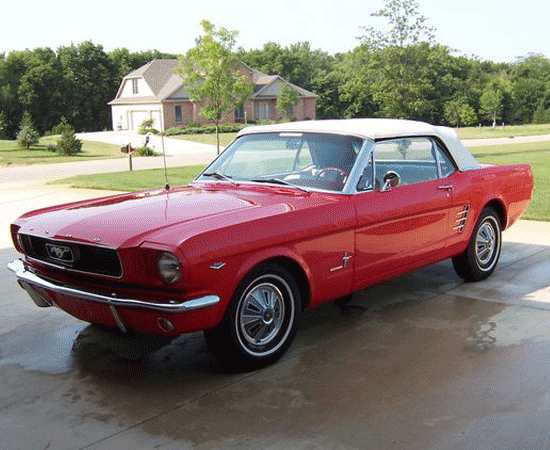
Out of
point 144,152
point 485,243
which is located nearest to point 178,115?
point 144,152

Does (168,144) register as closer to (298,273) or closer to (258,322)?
(298,273)

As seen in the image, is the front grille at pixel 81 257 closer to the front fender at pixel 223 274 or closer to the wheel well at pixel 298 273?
the front fender at pixel 223 274

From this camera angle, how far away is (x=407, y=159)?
6.04 metres

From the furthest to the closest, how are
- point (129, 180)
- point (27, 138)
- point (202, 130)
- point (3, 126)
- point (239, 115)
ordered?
point (239, 115)
point (3, 126)
point (202, 130)
point (27, 138)
point (129, 180)

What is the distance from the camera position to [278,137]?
5805 mm

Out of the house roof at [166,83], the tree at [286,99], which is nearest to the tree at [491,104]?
the house roof at [166,83]

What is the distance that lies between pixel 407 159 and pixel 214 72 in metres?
19.5

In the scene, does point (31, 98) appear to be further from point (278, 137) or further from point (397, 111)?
point (278, 137)

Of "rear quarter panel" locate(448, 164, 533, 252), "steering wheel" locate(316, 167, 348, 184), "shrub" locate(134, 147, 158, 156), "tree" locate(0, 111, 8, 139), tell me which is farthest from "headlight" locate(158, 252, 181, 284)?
"tree" locate(0, 111, 8, 139)

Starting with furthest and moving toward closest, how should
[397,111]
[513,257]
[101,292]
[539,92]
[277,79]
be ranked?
1. [539,92]
2. [277,79]
3. [397,111]
4. [513,257]
5. [101,292]

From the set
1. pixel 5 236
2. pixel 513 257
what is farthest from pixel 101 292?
pixel 5 236

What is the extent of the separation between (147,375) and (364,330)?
1.69m

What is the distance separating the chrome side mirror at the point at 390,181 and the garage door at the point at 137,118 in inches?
2185

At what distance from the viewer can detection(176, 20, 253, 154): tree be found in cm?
2462
